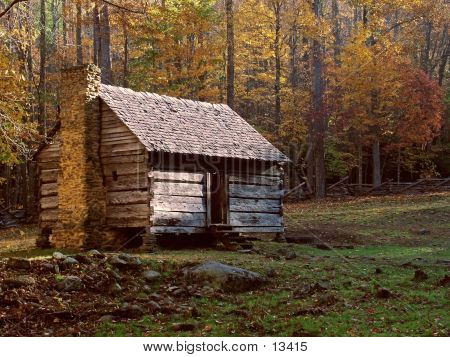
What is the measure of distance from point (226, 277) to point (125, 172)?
772 cm

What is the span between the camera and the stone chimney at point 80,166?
821 inches

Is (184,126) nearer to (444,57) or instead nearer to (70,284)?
(70,284)

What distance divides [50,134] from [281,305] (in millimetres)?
12884

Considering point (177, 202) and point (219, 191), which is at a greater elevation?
point (219, 191)

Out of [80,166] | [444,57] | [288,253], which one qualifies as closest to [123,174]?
[80,166]

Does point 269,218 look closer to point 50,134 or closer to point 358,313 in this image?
point 50,134

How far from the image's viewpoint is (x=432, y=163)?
4234 cm

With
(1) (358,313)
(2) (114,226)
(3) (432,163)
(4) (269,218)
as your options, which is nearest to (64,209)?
(2) (114,226)

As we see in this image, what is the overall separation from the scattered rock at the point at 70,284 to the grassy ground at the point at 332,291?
2171 millimetres

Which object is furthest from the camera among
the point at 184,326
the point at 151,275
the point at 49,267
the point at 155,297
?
the point at 151,275

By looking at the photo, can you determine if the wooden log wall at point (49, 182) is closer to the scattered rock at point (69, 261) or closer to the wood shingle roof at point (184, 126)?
the wood shingle roof at point (184, 126)

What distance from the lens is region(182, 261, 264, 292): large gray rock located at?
14133 millimetres

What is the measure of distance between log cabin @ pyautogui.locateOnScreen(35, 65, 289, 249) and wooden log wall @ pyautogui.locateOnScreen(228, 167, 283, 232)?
0.07 m

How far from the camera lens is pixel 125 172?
20922 mm
